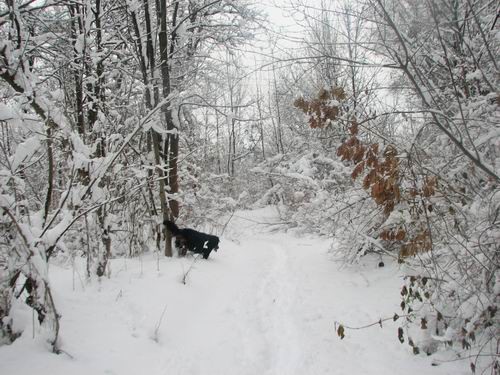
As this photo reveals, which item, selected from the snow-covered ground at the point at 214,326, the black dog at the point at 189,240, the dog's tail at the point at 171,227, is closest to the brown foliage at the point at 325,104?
the snow-covered ground at the point at 214,326

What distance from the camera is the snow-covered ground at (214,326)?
10.7 ft

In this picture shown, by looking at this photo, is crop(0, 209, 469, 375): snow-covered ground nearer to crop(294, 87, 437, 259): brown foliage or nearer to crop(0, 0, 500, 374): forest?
crop(0, 0, 500, 374): forest

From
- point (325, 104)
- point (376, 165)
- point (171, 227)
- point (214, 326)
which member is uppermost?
point (325, 104)

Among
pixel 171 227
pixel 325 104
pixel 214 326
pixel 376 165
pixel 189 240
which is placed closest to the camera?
pixel 376 165

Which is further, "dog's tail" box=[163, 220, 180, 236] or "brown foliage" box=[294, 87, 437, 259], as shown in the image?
"dog's tail" box=[163, 220, 180, 236]

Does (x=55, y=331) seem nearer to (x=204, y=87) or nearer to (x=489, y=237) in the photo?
(x=489, y=237)

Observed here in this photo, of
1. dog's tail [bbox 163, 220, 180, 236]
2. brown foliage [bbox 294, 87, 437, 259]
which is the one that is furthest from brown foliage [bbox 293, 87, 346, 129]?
dog's tail [bbox 163, 220, 180, 236]

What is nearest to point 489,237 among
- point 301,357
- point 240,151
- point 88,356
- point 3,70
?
point 301,357

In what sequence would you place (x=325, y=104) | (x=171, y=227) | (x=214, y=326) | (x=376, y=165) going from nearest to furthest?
(x=376, y=165), (x=325, y=104), (x=214, y=326), (x=171, y=227)

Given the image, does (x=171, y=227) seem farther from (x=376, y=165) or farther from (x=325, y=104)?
(x=376, y=165)

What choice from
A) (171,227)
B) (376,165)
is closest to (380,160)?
(376,165)

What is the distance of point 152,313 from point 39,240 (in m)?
1.83

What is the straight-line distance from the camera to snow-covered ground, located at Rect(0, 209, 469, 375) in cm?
326

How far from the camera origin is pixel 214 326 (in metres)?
4.68
